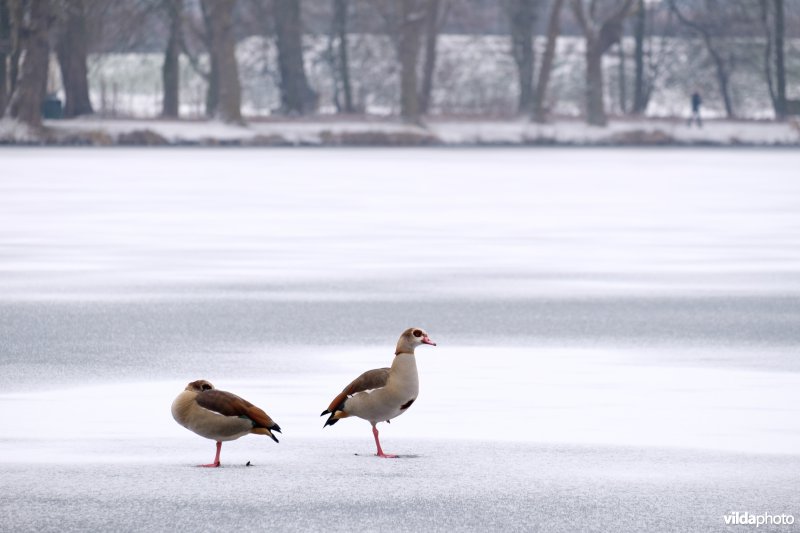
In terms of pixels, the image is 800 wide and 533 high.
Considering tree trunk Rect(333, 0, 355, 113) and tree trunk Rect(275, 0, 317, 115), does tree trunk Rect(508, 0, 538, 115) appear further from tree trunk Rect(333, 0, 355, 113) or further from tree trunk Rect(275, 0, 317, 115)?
tree trunk Rect(275, 0, 317, 115)

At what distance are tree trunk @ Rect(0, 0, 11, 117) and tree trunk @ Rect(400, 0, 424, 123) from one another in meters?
11.3

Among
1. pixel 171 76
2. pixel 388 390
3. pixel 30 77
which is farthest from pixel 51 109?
pixel 388 390

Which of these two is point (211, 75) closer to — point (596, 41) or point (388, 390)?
point (596, 41)

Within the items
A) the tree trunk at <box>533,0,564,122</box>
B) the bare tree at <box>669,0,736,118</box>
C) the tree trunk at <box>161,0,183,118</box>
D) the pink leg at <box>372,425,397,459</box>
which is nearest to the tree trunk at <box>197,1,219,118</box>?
the tree trunk at <box>161,0,183,118</box>

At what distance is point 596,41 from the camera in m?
57.2

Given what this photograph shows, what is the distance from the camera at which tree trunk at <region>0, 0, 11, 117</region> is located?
1971 inches

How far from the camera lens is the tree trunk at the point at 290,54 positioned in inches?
2372

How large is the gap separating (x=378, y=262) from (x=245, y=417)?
35.6ft

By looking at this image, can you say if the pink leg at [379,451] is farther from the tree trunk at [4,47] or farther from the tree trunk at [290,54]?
the tree trunk at [290,54]

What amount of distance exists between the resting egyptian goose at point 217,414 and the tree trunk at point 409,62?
Answer: 47.5 m

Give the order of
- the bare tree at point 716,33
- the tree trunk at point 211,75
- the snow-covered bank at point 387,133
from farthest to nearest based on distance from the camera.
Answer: the bare tree at point 716,33 → the tree trunk at point 211,75 → the snow-covered bank at point 387,133

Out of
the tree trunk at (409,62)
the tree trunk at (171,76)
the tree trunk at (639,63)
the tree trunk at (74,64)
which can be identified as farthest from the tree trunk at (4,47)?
the tree trunk at (639,63)

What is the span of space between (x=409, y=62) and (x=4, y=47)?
12.0 meters

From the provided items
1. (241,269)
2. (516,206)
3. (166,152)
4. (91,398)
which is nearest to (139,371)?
(91,398)
